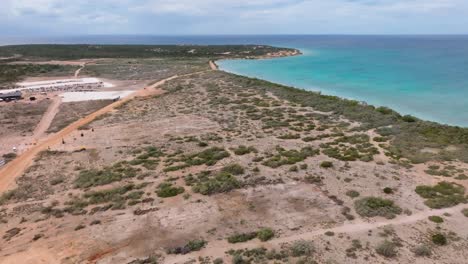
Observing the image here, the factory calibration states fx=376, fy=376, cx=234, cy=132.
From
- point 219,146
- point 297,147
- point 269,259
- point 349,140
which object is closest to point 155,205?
point 269,259

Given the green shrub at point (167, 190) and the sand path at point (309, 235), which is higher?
the green shrub at point (167, 190)

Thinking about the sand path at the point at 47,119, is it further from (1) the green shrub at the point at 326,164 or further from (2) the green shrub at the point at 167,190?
(1) the green shrub at the point at 326,164

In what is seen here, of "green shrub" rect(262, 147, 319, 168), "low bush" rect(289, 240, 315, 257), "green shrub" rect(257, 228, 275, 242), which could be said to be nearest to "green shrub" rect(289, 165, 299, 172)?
"green shrub" rect(262, 147, 319, 168)

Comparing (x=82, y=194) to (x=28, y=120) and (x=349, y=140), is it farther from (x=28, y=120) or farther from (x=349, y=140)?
(x=28, y=120)

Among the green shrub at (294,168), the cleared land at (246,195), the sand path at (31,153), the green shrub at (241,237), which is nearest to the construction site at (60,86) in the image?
the sand path at (31,153)

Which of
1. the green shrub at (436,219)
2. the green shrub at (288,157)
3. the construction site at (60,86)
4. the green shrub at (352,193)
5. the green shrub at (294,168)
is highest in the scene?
the construction site at (60,86)

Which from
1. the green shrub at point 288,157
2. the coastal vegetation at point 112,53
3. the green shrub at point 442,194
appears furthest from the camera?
the coastal vegetation at point 112,53
